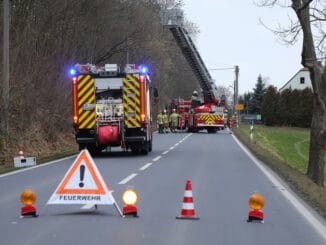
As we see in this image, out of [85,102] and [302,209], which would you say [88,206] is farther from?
[85,102]

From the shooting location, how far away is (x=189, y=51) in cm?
4912

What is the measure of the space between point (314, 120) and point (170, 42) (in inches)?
1909

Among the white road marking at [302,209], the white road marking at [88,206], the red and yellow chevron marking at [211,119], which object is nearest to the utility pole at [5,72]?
the white road marking at [302,209]

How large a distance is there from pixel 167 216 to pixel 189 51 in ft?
132

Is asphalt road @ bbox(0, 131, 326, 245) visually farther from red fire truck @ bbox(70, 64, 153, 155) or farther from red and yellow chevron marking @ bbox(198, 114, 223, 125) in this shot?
red and yellow chevron marking @ bbox(198, 114, 223, 125)

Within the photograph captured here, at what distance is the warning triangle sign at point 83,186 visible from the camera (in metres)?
9.30

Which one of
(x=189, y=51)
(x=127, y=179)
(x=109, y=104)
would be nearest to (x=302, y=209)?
(x=127, y=179)

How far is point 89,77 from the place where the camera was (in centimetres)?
2250

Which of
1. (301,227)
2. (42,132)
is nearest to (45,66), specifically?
(42,132)

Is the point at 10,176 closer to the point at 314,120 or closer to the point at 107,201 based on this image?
the point at 107,201

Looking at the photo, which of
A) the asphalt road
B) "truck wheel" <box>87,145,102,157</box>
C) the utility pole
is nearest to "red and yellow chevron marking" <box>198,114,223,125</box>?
"truck wheel" <box>87,145,102,157</box>

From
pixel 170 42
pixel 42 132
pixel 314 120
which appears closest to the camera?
pixel 314 120

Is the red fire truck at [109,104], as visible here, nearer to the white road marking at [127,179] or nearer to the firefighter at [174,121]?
the white road marking at [127,179]

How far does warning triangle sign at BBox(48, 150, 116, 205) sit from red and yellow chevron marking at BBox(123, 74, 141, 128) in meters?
13.0
